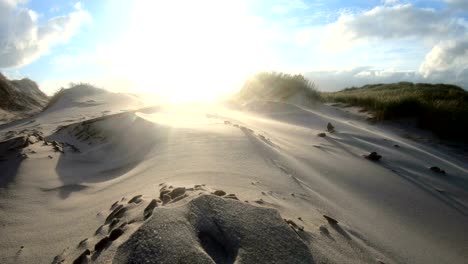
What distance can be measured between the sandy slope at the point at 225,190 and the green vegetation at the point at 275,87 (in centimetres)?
500

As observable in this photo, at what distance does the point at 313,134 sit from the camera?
5.66 m

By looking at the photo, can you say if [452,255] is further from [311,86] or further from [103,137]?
[311,86]

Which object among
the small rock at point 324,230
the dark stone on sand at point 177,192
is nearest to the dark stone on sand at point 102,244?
the dark stone on sand at point 177,192

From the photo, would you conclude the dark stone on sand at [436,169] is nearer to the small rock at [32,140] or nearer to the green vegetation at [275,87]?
the small rock at [32,140]

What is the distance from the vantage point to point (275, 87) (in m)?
10.7

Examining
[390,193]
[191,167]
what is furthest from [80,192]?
[390,193]

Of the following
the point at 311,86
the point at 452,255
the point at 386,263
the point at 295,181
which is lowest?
the point at 452,255

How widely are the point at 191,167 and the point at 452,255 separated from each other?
6.82ft

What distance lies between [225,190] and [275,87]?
879 cm

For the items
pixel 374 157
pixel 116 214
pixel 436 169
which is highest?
pixel 116 214

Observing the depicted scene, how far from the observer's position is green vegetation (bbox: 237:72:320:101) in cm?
1030

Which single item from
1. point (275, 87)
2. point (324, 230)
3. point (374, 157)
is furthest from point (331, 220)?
point (275, 87)

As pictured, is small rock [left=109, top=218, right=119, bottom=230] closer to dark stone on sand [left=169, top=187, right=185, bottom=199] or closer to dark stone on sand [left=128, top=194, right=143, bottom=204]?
dark stone on sand [left=128, top=194, right=143, bottom=204]

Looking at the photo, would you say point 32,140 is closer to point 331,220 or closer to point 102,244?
point 102,244
